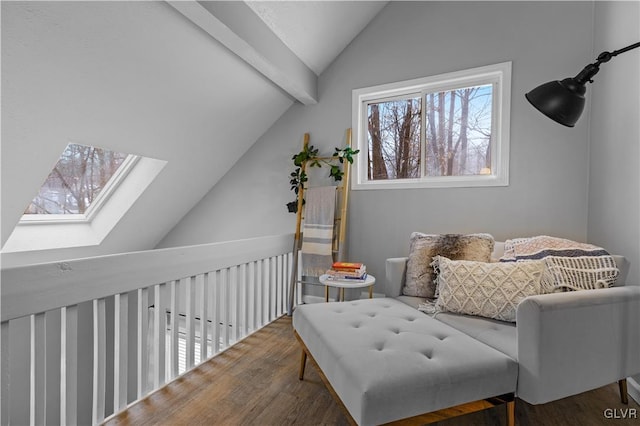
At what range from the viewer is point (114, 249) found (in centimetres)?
320

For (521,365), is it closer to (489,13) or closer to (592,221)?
(592,221)

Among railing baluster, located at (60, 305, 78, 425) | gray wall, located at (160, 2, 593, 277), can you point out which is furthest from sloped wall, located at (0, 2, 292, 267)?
railing baluster, located at (60, 305, 78, 425)

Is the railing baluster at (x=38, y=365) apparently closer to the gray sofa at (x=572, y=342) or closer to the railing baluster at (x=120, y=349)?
the railing baluster at (x=120, y=349)

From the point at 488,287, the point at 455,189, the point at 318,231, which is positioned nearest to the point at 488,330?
the point at 488,287

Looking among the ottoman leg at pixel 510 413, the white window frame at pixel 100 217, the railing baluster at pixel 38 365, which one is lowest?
the ottoman leg at pixel 510 413

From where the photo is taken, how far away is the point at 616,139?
1.88m

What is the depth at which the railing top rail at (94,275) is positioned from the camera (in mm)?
1110

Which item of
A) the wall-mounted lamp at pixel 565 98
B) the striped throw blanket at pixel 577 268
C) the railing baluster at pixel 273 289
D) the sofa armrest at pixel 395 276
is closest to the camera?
the wall-mounted lamp at pixel 565 98

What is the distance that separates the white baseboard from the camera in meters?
1.61

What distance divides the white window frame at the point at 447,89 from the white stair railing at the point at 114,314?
3.54 feet

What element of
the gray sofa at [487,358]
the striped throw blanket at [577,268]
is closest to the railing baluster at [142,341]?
the gray sofa at [487,358]

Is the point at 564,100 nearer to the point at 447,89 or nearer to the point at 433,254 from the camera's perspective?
the point at 433,254

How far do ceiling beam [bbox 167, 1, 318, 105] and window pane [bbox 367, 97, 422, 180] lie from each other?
2.32 ft

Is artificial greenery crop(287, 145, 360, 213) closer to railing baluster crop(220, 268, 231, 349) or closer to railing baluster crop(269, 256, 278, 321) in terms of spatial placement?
railing baluster crop(269, 256, 278, 321)
